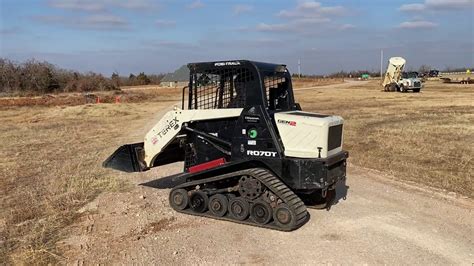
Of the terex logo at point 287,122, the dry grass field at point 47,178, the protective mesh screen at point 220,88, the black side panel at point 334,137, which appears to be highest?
the protective mesh screen at point 220,88

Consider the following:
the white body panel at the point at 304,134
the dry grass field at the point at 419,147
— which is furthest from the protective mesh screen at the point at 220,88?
the dry grass field at the point at 419,147

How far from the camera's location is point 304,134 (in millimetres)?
6965

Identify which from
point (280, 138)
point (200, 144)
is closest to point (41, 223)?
point (200, 144)

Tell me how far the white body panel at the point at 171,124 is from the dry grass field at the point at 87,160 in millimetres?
1628

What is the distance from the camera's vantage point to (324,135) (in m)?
6.89

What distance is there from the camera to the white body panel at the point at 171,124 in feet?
24.9

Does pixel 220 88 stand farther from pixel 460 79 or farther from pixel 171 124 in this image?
pixel 460 79

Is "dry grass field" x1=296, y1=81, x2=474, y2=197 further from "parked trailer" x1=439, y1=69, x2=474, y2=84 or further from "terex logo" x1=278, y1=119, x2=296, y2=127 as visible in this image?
"parked trailer" x1=439, y1=69, x2=474, y2=84

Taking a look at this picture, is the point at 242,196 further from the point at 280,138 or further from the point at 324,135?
the point at 324,135

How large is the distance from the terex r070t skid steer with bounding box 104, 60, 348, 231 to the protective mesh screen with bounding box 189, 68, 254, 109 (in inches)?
0.6

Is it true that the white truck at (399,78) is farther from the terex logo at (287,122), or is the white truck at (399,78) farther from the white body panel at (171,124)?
the terex logo at (287,122)

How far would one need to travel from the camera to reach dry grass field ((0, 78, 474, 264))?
7.49 metres

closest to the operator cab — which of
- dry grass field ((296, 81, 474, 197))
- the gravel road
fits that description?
the gravel road

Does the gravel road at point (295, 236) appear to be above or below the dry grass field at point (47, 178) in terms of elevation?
above
